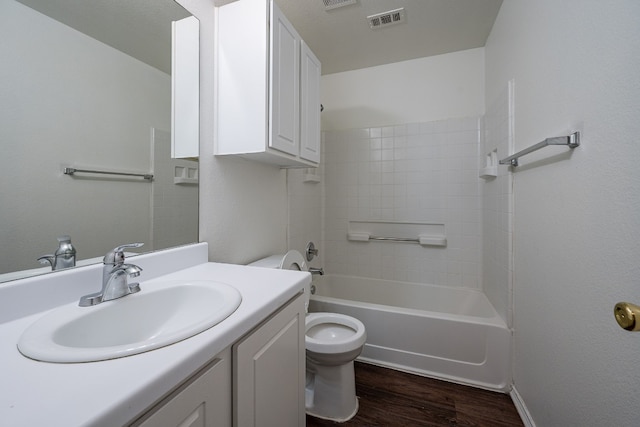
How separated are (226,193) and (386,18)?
160 cm

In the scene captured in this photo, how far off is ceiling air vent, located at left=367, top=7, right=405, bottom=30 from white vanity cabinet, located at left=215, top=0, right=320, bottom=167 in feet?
2.46

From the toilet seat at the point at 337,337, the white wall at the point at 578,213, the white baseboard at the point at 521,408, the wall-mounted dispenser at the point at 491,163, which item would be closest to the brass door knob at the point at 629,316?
the white wall at the point at 578,213

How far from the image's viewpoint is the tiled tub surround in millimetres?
2232

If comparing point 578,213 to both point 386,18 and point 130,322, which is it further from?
point 386,18

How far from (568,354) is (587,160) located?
713 millimetres

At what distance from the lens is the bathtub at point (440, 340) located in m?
1.57

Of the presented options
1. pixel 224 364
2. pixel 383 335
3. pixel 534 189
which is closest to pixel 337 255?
pixel 383 335

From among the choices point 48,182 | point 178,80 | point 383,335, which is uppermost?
point 178,80

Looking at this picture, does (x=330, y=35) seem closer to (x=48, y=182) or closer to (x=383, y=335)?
(x=48, y=182)

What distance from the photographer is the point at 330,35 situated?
1.99 meters

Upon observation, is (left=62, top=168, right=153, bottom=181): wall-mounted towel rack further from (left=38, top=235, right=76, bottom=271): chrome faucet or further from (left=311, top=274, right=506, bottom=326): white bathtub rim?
(left=311, top=274, right=506, bottom=326): white bathtub rim

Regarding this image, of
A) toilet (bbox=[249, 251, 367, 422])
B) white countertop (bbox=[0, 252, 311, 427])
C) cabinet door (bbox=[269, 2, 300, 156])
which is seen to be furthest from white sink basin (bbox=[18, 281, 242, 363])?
Answer: cabinet door (bbox=[269, 2, 300, 156])

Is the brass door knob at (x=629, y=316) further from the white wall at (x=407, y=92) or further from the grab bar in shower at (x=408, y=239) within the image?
the white wall at (x=407, y=92)

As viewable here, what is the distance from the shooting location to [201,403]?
0.53 meters
